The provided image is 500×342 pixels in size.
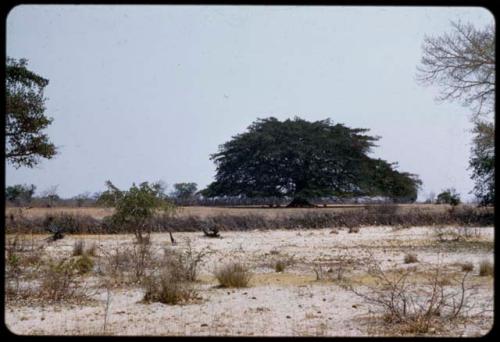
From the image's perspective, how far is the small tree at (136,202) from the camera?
766 inches

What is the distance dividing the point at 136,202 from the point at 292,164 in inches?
1044

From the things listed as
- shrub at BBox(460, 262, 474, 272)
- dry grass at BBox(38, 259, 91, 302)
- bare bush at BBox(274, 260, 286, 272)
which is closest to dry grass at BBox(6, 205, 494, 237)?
shrub at BBox(460, 262, 474, 272)

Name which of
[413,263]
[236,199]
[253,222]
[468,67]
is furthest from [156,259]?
[236,199]

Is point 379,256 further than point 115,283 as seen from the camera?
Yes

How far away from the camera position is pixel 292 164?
4519cm

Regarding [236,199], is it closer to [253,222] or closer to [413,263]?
[253,222]

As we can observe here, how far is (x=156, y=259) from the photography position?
12695 mm

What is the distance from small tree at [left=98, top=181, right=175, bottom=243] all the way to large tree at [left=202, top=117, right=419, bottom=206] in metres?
24.6

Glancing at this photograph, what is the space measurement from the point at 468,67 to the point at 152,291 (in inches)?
496

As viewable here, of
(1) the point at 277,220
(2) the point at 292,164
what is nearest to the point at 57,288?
(1) the point at 277,220

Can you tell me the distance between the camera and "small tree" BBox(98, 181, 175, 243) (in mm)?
19469

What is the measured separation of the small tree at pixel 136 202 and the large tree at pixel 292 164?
80.6 ft

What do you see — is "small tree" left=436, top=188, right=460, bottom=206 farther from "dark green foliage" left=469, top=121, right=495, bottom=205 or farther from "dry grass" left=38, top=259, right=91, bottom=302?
"dry grass" left=38, top=259, right=91, bottom=302

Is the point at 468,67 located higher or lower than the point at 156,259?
higher
